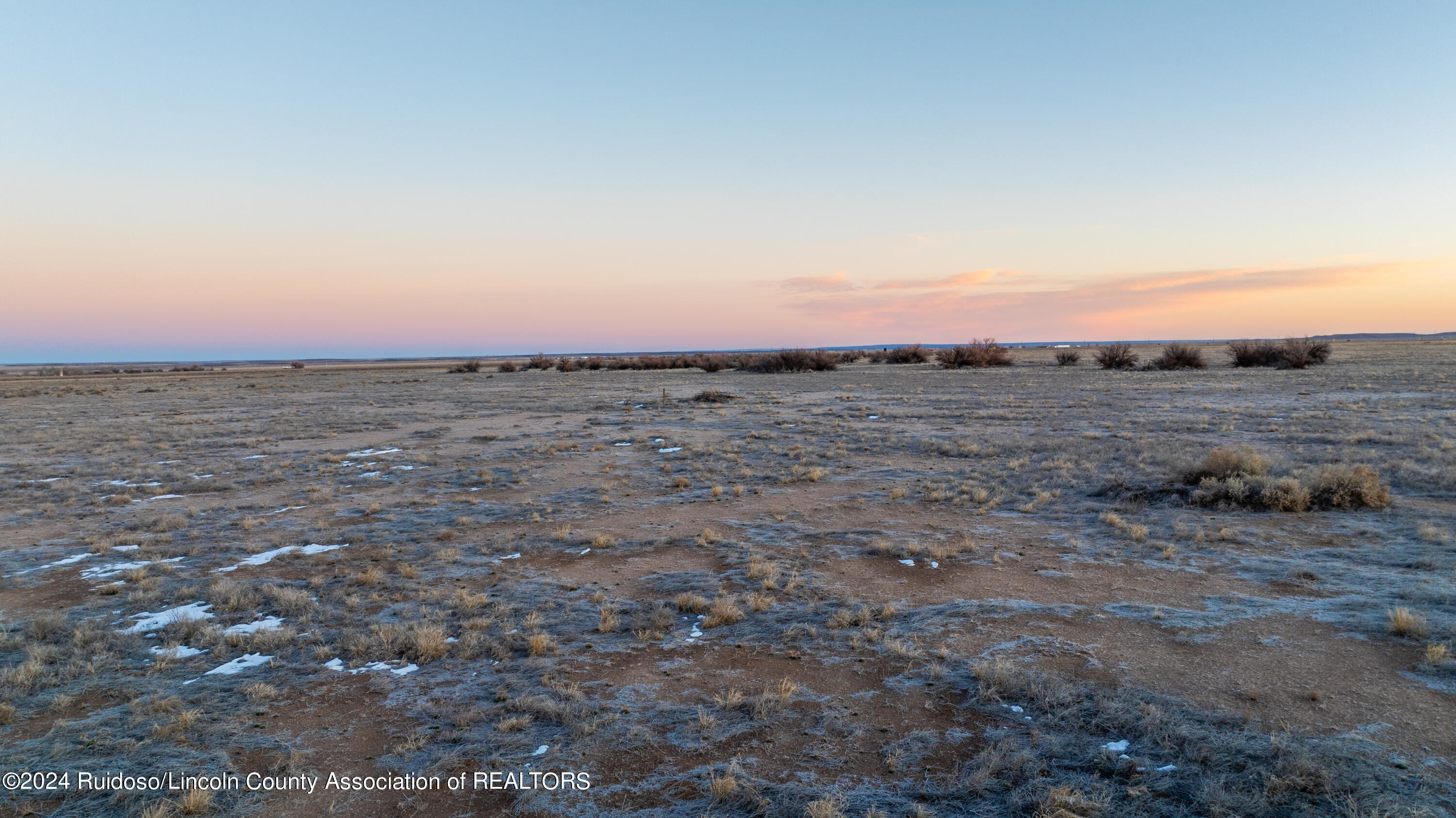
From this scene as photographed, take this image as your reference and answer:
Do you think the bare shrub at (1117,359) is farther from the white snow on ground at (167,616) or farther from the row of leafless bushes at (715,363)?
the white snow on ground at (167,616)

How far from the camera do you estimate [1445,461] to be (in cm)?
1206

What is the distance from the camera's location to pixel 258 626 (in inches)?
258

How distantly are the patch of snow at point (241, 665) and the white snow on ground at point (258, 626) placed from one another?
1.41ft

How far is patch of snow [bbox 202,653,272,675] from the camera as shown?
5613mm

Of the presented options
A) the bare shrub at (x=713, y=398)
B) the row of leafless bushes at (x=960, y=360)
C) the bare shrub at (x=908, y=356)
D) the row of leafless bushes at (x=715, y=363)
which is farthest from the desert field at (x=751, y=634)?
the bare shrub at (x=908, y=356)

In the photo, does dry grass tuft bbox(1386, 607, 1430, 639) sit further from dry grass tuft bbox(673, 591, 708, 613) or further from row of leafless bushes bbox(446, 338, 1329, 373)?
row of leafless bushes bbox(446, 338, 1329, 373)

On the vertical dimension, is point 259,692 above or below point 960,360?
below

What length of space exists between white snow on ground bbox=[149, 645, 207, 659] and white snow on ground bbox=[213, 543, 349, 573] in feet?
8.15

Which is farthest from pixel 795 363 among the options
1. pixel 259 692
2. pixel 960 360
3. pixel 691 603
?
pixel 259 692

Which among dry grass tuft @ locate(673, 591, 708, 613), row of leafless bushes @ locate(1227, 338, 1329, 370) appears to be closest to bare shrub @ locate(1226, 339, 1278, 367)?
row of leafless bushes @ locate(1227, 338, 1329, 370)

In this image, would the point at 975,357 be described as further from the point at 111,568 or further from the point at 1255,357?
the point at 111,568

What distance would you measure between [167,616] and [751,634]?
5.79m

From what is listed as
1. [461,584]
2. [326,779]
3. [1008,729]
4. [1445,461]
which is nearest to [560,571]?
[461,584]

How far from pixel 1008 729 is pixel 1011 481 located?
8.86 m
